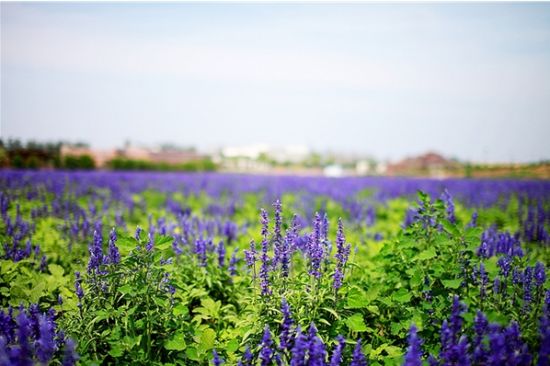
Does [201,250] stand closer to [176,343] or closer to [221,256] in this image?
[221,256]

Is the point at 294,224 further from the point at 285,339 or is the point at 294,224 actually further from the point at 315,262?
the point at 285,339

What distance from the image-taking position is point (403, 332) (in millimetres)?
3270

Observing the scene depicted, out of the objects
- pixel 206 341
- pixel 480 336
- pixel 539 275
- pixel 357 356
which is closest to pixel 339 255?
pixel 357 356

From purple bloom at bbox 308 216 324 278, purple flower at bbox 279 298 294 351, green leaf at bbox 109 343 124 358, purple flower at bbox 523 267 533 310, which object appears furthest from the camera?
purple bloom at bbox 308 216 324 278

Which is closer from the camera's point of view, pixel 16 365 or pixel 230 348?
pixel 16 365

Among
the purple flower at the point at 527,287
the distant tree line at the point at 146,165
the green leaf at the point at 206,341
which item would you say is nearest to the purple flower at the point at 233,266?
the green leaf at the point at 206,341

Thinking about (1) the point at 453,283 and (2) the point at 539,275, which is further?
(1) the point at 453,283

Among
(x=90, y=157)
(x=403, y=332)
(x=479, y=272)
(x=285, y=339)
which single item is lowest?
(x=403, y=332)

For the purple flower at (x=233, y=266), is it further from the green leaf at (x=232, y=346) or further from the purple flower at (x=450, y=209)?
the purple flower at (x=450, y=209)

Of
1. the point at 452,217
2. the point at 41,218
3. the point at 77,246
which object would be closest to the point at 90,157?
the point at 41,218

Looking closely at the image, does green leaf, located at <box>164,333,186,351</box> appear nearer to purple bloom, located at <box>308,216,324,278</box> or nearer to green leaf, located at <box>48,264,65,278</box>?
purple bloom, located at <box>308,216,324,278</box>

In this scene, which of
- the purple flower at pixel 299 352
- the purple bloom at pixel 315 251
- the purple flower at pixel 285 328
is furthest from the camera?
the purple bloom at pixel 315 251

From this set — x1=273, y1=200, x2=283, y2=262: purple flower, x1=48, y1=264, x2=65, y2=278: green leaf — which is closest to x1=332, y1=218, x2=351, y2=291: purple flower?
x1=273, y1=200, x2=283, y2=262: purple flower

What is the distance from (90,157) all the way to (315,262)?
1147 inches
